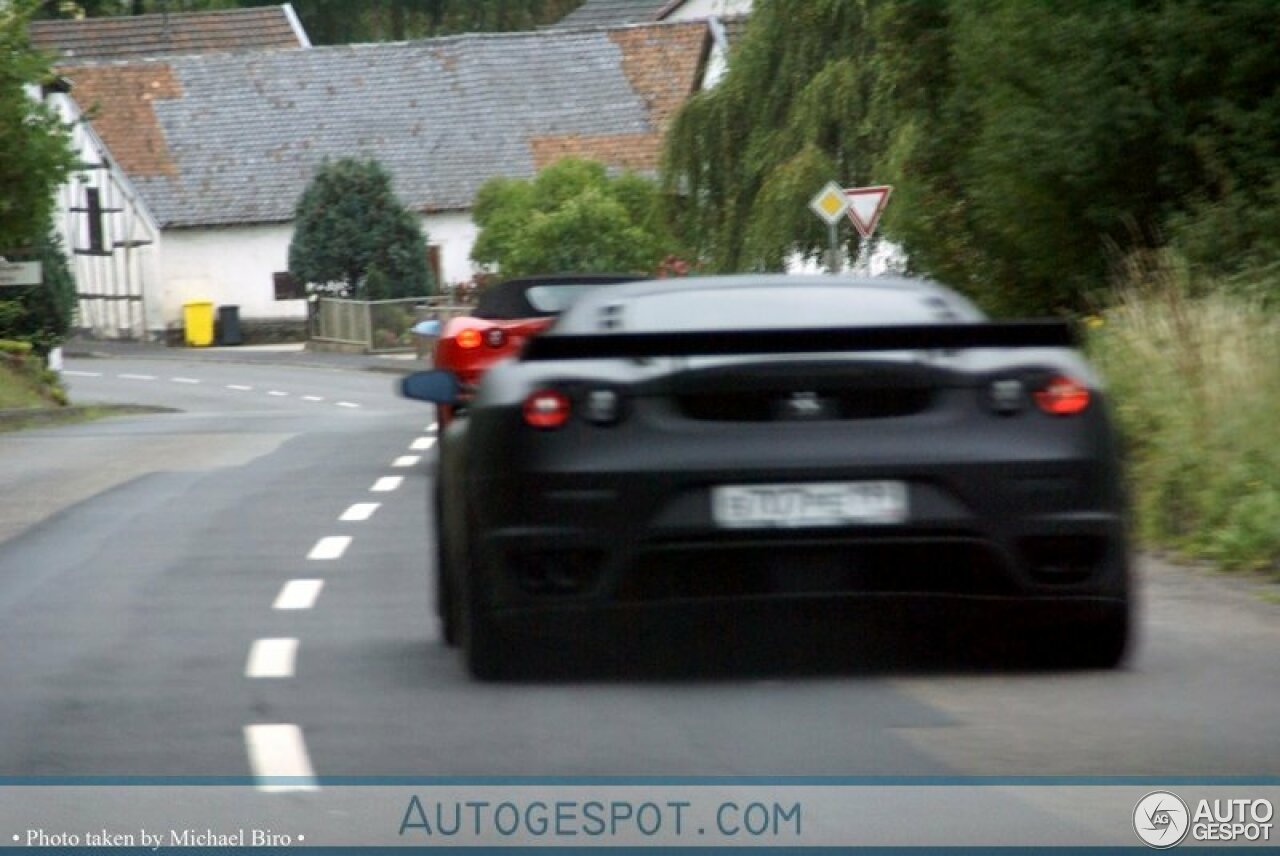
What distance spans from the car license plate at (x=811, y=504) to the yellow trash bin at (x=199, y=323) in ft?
201

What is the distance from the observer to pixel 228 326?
68.0 metres

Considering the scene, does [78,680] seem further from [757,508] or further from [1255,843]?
[1255,843]

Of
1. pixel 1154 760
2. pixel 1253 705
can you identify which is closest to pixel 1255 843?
pixel 1154 760

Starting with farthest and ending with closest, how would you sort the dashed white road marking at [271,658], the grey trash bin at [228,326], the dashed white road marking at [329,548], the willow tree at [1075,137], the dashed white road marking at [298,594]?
the grey trash bin at [228,326]
the willow tree at [1075,137]
the dashed white road marking at [329,548]
the dashed white road marking at [298,594]
the dashed white road marking at [271,658]

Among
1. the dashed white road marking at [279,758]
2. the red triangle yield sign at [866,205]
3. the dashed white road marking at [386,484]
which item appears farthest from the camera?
the red triangle yield sign at [866,205]

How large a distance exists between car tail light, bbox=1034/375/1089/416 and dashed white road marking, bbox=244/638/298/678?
256cm

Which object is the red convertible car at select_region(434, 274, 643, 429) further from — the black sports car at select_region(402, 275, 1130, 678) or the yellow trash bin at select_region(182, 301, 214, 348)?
the yellow trash bin at select_region(182, 301, 214, 348)

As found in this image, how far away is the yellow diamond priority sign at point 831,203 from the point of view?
32.1 metres

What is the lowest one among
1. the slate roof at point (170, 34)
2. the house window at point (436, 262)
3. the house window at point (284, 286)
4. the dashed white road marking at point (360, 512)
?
the house window at point (284, 286)

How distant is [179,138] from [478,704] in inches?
2472

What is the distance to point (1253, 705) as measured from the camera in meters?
7.39

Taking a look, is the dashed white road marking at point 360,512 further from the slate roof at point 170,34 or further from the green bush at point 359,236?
the slate roof at point 170,34

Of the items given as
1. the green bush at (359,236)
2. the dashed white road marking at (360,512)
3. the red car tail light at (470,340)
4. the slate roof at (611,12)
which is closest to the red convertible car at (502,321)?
the red car tail light at (470,340)

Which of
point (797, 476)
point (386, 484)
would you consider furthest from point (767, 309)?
point (386, 484)
